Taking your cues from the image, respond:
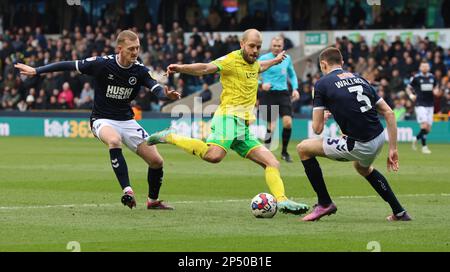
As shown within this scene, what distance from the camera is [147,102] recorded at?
119 feet

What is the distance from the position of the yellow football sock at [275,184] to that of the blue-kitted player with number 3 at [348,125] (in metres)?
0.52

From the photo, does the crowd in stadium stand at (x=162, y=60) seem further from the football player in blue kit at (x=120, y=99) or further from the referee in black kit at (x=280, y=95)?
the football player in blue kit at (x=120, y=99)

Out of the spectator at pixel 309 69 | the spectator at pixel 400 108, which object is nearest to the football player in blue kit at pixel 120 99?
the spectator at pixel 400 108

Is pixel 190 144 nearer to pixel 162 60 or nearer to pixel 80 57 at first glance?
pixel 162 60

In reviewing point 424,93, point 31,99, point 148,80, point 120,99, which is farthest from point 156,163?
point 31,99

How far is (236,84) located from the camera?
12.7m

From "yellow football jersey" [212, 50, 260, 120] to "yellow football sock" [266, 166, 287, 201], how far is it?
0.81m

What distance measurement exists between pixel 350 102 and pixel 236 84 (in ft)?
5.89

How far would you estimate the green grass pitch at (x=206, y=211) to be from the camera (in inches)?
387

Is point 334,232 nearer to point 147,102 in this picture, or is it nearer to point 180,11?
point 147,102

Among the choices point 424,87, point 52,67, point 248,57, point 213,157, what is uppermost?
point 248,57

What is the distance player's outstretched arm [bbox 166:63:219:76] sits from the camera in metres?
12.0

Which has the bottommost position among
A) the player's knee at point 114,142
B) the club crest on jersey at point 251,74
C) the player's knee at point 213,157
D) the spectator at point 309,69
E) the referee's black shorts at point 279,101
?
the spectator at point 309,69
